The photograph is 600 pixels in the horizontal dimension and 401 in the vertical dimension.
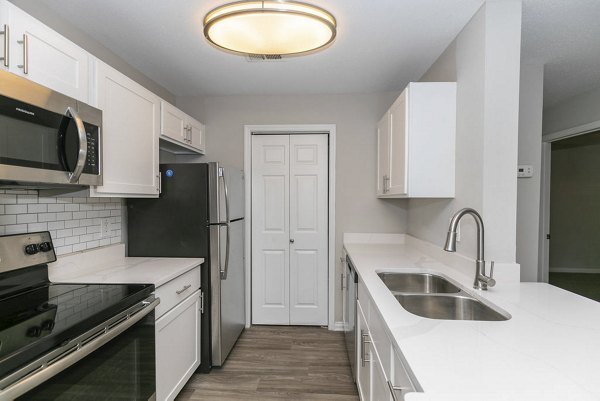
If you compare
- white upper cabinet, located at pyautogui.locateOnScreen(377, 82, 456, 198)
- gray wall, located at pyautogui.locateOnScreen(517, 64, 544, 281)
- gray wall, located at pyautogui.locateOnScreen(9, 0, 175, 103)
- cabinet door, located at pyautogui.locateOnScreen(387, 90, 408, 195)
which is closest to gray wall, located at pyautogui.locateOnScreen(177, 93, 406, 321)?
cabinet door, located at pyautogui.locateOnScreen(387, 90, 408, 195)

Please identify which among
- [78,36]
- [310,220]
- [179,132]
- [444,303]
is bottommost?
[444,303]

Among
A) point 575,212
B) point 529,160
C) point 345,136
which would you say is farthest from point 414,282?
point 575,212

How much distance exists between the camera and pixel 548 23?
1963 millimetres

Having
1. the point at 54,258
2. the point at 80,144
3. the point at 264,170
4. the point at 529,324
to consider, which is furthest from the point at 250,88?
the point at 529,324

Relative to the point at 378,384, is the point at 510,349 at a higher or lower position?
higher

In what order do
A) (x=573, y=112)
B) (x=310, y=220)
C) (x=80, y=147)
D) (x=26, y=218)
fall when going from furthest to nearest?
(x=310, y=220)
(x=573, y=112)
(x=26, y=218)
(x=80, y=147)

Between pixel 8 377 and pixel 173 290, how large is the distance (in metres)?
1.12

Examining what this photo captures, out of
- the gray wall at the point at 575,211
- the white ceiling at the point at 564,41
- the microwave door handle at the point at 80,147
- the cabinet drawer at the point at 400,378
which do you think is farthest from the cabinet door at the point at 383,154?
the gray wall at the point at 575,211

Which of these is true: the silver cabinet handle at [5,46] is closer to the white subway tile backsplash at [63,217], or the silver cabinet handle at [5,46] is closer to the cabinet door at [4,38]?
the cabinet door at [4,38]

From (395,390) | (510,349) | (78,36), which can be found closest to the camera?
(510,349)

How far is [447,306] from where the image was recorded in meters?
1.61

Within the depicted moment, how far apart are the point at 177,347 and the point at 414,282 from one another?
5.24 ft

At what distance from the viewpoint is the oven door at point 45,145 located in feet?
3.92

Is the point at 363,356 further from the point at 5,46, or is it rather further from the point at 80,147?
the point at 5,46
